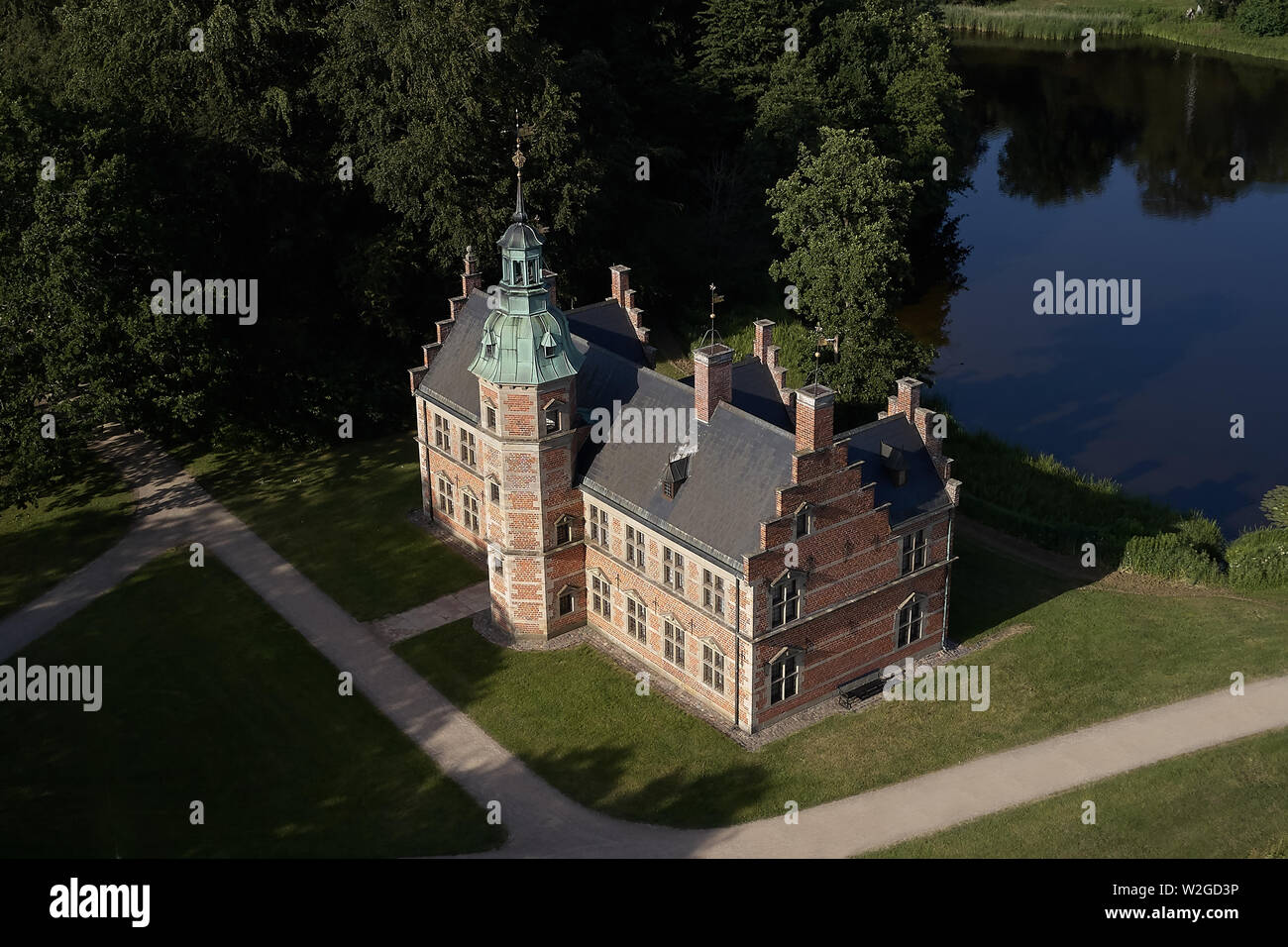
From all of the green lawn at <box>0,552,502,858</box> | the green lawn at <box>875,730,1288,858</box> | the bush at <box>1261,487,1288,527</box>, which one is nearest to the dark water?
the bush at <box>1261,487,1288,527</box>

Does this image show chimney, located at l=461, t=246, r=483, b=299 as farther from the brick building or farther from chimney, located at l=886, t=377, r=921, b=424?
chimney, located at l=886, t=377, r=921, b=424

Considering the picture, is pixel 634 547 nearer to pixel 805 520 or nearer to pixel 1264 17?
pixel 805 520

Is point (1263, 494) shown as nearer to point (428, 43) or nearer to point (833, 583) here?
point (833, 583)

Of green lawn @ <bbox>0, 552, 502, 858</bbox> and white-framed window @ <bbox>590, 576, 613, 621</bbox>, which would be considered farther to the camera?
white-framed window @ <bbox>590, 576, 613, 621</bbox>

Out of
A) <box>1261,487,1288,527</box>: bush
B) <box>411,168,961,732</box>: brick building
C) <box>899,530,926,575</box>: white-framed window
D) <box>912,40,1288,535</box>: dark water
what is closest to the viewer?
<box>411,168,961,732</box>: brick building

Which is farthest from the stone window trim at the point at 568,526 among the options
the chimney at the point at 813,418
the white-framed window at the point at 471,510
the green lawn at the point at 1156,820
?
the green lawn at the point at 1156,820

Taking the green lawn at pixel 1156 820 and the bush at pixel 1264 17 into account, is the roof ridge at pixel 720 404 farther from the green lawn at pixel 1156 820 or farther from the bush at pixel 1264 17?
the bush at pixel 1264 17

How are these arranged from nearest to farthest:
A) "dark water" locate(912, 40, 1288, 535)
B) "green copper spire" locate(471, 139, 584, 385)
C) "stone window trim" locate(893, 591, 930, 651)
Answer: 1. "green copper spire" locate(471, 139, 584, 385)
2. "stone window trim" locate(893, 591, 930, 651)
3. "dark water" locate(912, 40, 1288, 535)
